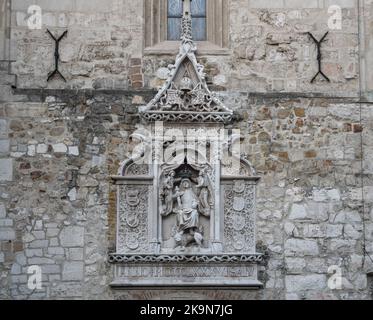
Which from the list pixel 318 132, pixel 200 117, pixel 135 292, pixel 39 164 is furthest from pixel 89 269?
pixel 318 132

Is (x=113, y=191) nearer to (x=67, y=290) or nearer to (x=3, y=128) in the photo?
(x=67, y=290)

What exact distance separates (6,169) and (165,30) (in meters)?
2.89

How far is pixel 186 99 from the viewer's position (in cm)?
1396

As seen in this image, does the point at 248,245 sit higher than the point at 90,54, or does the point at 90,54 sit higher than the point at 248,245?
the point at 90,54

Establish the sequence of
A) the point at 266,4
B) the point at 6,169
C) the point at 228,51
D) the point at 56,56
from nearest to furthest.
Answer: the point at 6,169 → the point at 56,56 → the point at 228,51 → the point at 266,4

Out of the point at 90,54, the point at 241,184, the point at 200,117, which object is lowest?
the point at 241,184

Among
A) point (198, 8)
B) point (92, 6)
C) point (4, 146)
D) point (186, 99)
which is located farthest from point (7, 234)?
point (198, 8)

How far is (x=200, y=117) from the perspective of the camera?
45.6ft

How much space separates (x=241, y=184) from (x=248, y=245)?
807 mm

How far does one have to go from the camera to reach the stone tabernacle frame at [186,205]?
531 inches

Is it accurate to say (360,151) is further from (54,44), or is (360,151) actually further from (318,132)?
(54,44)

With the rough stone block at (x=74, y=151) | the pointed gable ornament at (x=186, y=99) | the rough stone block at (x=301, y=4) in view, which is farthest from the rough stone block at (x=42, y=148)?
the rough stone block at (x=301, y=4)

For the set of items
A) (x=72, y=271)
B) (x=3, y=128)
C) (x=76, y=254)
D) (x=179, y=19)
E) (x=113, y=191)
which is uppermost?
A: (x=179, y=19)

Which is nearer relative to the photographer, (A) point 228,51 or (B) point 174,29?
(A) point 228,51
